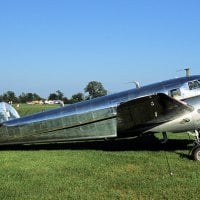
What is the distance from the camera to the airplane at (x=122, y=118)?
38.4 ft

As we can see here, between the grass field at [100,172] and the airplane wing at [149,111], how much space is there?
985 mm

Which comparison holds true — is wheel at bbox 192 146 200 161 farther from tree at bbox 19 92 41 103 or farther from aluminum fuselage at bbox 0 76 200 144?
tree at bbox 19 92 41 103

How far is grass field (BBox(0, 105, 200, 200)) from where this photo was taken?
7.84 m

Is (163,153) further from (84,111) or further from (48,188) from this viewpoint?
(48,188)

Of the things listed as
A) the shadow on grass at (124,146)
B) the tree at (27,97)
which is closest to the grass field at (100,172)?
the shadow on grass at (124,146)

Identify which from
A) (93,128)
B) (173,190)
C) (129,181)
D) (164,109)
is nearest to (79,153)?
(93,128)

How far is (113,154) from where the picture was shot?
12.5 metres

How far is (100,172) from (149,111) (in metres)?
2.89

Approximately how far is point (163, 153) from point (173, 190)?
14.8 feet

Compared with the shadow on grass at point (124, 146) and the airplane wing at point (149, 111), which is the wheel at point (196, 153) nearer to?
the airplane wing at point (149, 111)

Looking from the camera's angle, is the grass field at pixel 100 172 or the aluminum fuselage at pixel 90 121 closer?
the grass field at pixel 100 172

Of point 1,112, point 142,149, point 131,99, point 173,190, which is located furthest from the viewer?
point 1,112

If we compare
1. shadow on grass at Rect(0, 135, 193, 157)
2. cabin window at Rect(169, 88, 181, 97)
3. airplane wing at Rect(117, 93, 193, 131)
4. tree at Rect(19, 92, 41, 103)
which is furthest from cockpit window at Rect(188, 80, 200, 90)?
tree at Rect(19, 92, 41, 103)

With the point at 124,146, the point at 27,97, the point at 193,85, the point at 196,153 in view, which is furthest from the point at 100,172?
the point at 27,97
